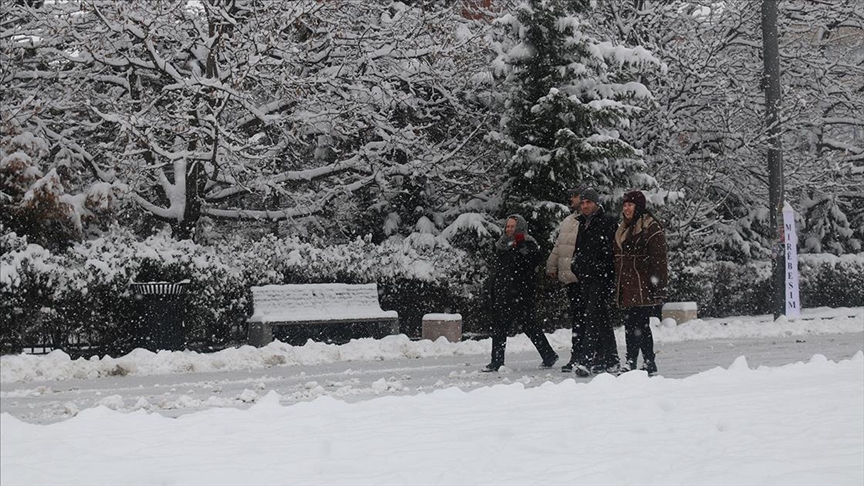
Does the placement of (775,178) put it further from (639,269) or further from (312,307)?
(639,269)

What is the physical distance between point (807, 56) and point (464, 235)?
12.9 meters

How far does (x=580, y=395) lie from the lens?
8180mm

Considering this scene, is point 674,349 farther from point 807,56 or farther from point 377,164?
point 807,56

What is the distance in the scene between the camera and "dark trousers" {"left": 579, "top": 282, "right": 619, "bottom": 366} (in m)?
10.3

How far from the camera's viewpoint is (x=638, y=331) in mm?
10016

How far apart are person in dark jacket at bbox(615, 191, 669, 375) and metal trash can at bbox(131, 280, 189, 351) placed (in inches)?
262

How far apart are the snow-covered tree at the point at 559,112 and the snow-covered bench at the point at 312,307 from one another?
11.3 ft

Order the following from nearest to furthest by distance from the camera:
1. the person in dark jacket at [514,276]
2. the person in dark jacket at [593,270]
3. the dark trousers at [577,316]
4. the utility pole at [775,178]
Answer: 1. the person in dark jacket at [593,270]
2. the dark trousers at [577,316]
3. the person in dark jacket at [514,276]
4. the utility pole at [775,178]

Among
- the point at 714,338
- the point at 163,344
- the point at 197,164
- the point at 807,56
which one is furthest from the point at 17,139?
the point at 807,56

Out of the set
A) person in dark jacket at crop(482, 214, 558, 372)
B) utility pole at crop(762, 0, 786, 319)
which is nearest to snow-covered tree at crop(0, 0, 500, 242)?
utility pole at crop(762, 0, 786, 319)

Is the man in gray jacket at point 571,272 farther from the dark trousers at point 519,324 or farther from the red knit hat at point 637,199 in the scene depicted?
the red knit hat at point 637,199

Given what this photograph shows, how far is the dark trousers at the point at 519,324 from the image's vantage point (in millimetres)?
10859

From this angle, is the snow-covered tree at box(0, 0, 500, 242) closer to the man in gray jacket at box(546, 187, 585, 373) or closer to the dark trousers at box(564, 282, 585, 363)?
the man in gray jacket at box(546, 187, 585, 373)

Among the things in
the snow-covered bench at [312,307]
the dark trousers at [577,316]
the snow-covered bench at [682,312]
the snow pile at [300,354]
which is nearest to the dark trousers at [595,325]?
the dark trousers at [577,316]
